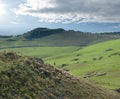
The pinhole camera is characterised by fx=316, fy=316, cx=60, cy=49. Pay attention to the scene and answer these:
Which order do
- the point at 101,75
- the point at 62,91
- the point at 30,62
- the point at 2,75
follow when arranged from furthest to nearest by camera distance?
the point at 101,75
the point at 30,62
the point at 62,91
the point at 2,75

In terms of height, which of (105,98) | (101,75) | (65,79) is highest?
(65,79)

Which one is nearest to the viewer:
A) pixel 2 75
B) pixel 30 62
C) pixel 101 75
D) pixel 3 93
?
pixel 3 93

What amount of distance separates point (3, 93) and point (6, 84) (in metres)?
3.12

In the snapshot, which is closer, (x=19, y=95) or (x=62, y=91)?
(x=19, y=95)

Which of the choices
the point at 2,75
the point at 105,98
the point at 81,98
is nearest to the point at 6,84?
the point at 2,75

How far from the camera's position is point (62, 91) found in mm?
61281

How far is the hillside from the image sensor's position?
5509 centimetres

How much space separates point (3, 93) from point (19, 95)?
313cm

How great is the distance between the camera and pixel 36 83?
59625 mm

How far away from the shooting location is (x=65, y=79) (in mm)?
66438

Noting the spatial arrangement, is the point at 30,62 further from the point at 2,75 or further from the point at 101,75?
the point at 101,75

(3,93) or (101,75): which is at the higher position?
(3,93)

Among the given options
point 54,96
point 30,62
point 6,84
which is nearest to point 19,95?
point 6,84

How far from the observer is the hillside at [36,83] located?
55.1 m
